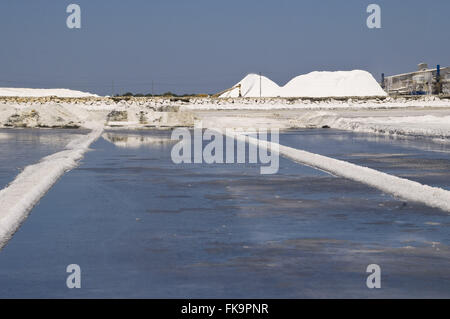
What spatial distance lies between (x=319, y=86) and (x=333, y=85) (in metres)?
3.92

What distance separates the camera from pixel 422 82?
15100 cm

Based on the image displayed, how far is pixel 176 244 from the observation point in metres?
7.25

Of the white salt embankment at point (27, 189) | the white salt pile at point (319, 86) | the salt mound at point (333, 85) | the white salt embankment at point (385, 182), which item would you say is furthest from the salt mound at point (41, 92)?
the white salt embankment at point (385, 182)

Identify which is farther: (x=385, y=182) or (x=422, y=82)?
(x=422, y=82)

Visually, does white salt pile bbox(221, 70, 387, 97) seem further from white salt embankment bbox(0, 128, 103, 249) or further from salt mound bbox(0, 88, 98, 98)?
white salt embankment bbox(0, 128, 103, 249)

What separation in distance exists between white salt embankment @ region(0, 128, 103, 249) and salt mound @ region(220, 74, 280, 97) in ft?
515

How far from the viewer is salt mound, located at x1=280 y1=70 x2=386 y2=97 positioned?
18112 centimetres

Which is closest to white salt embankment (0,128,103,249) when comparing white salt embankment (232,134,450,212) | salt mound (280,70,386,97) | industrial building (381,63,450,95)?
white salt embankment (232,134,450,212)

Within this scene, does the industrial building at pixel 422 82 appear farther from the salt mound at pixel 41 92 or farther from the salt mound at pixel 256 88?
the salt mound at pixel 41 92

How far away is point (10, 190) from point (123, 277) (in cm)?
574

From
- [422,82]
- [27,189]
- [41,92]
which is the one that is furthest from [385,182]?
[41,92]

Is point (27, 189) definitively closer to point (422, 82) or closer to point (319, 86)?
point (422, 82)

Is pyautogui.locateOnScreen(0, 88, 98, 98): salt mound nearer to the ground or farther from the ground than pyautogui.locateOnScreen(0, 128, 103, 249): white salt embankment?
farther from the ground

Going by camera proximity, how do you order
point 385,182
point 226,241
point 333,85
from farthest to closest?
point 333,85
point 385,182
point 226,241
